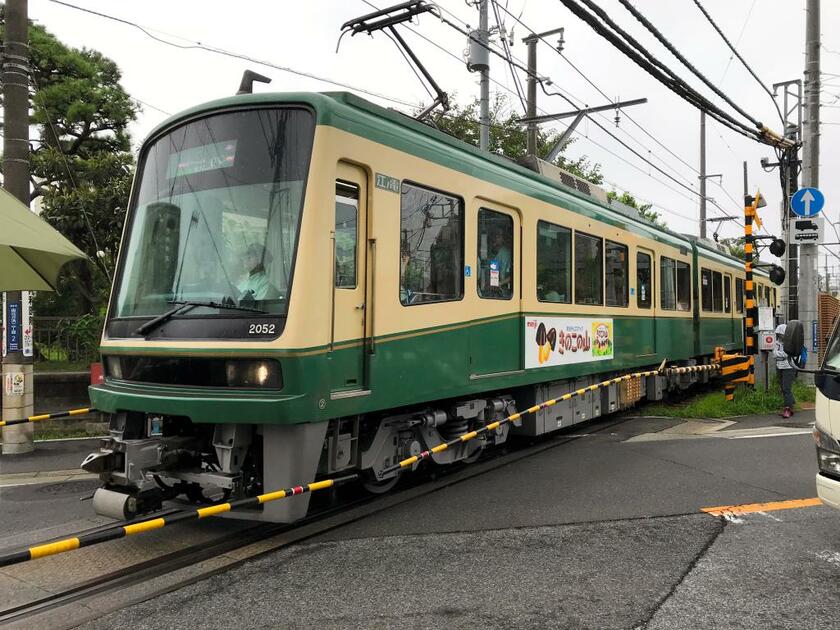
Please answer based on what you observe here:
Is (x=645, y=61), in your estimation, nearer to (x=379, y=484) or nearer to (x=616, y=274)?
(x=616, y=274)

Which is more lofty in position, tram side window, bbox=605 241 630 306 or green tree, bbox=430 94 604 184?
green tree, bbox=430 94 604 184

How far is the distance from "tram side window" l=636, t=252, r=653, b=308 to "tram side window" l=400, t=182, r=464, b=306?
16.7 ft

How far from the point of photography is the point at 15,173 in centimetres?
839

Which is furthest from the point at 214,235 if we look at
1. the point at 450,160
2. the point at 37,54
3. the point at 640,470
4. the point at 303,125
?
the point at 37,54

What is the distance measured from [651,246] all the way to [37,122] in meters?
16.0

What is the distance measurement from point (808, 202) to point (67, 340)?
492 inches

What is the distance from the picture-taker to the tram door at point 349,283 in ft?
15.1

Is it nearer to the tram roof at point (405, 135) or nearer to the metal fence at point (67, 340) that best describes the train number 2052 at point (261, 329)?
the tram roof at point (405, 135)

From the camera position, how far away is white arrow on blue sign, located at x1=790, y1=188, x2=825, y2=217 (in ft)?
36.4

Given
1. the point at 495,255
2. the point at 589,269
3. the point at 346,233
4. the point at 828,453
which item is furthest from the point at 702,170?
the point at 346,233

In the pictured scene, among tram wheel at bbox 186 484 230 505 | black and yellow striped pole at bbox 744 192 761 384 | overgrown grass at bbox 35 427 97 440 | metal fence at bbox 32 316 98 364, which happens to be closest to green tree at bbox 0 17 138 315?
metal fence at bbox 32 316 98 364

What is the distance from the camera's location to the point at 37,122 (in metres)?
17.7

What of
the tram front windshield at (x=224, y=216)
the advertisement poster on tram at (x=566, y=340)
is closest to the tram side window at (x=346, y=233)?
the tram front windshield at (x=224, y=216)

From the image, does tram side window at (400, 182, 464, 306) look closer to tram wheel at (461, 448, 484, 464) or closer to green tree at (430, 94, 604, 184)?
tram wheel at (461, 448, 484, 464)
